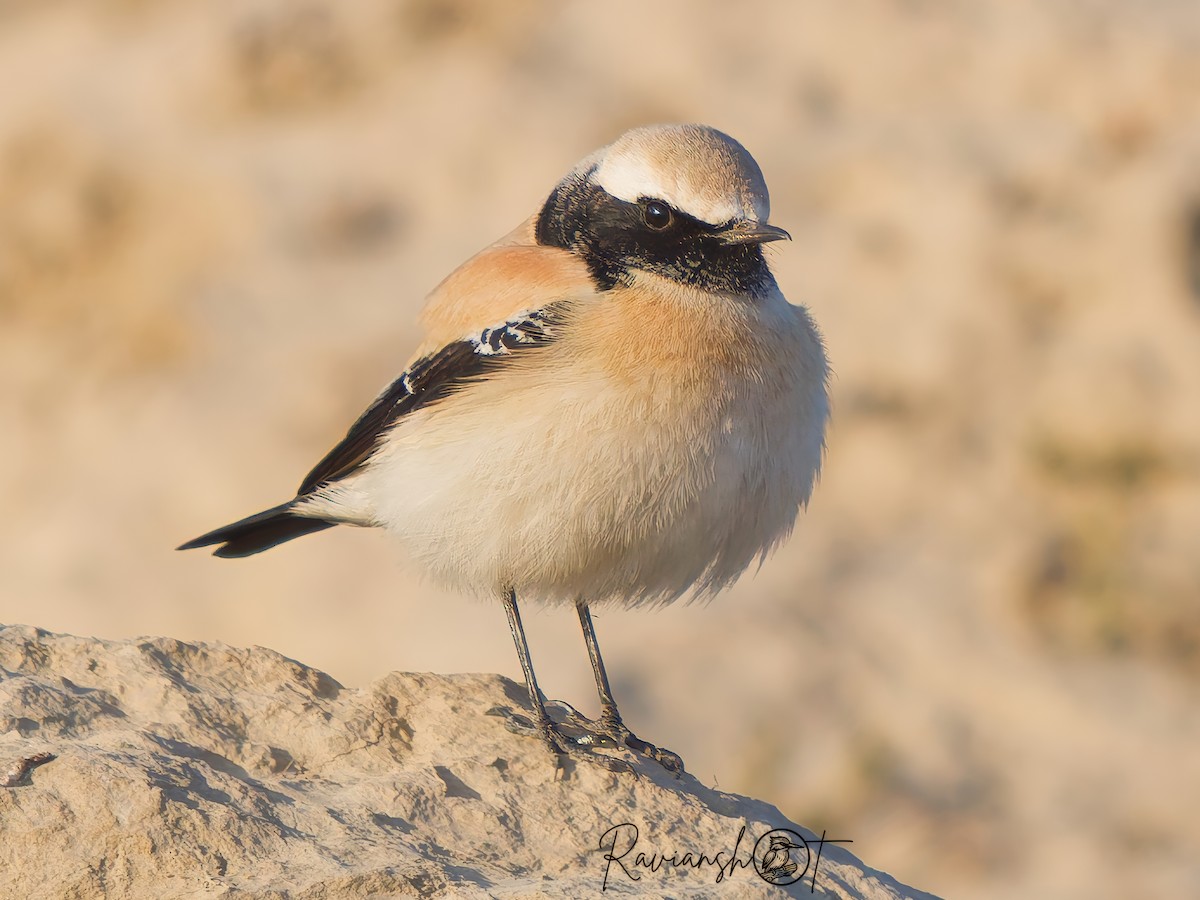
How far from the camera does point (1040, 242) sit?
1093 cm

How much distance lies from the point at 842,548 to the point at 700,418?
560 cm

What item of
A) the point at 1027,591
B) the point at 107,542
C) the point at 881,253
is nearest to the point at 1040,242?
the point at 881,253

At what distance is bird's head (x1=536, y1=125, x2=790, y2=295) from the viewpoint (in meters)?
5.20

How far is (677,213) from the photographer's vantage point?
5301 mm

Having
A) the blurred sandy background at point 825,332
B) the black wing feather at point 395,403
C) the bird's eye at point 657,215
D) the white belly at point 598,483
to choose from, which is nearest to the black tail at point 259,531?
the black wing feather at point 395,403

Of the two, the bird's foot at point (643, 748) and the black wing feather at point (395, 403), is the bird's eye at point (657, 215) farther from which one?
the bird's foot at point (643, 748)

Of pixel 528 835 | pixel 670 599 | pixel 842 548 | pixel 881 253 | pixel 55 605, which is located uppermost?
pixel 881 253

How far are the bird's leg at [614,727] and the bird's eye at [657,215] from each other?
1.50 m

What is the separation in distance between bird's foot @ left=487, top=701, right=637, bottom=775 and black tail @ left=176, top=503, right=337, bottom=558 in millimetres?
1497

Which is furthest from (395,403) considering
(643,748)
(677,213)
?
(643,748)

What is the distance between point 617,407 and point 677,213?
2.57ft

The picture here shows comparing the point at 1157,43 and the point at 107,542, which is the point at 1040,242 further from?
the point at 107,542
